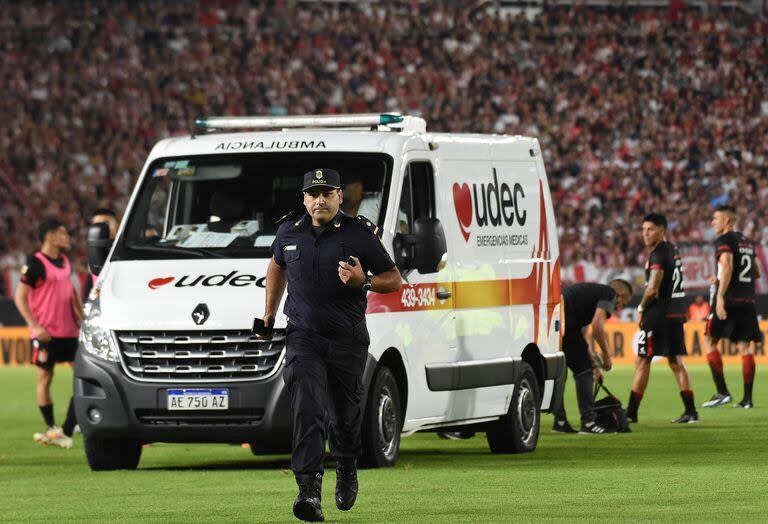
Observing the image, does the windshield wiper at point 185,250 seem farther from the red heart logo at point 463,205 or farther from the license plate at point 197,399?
the red heart logo at point 463,205

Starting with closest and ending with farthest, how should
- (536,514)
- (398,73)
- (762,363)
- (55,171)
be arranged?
1. (536,514)
2. (762,363)
3. (55,171)
4. (398,73)

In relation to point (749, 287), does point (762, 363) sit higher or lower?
lower

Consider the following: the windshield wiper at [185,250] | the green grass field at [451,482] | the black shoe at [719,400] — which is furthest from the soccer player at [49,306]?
the black shoe at [719,400]

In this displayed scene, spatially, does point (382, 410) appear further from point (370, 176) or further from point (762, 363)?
point (762, 363)

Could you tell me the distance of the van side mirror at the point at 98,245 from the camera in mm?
13484

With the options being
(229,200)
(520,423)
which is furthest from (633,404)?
(229,200)

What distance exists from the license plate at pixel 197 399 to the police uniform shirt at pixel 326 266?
279 centimetres

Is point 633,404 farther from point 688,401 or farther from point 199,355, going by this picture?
point 199,355

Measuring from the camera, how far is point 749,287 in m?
21.1

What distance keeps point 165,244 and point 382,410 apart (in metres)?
2.13

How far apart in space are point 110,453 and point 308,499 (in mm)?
4520

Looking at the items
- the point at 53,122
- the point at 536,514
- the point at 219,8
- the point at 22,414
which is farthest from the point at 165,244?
the point at 219,8

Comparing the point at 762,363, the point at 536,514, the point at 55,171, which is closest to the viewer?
the point at 536,514

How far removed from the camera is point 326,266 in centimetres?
974
